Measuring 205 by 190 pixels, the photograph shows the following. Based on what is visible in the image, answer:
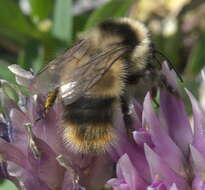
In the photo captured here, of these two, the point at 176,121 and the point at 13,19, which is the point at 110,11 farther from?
the point at 176,121

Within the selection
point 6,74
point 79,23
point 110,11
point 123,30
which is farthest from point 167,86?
point 79,23

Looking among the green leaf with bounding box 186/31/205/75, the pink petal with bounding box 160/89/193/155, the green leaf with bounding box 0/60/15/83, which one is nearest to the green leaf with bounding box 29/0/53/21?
the green leaf with bounding box 0/60/15/83

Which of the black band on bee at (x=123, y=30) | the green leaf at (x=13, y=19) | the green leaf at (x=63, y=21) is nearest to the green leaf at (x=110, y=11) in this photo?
the green leaf at (x=63, y=21)

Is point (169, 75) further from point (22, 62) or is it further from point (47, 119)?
point (22, 62)

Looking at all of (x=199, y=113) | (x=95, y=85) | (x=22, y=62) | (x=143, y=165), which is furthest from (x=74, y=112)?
(x=22, y=62)

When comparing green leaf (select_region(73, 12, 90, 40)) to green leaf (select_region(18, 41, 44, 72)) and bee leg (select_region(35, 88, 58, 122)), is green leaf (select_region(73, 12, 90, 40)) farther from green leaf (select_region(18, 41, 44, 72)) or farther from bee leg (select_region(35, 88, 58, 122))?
bee leg (select_region(35, 88, 58, 122))

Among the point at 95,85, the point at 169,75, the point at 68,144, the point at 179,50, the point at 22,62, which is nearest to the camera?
the point at 95,85
